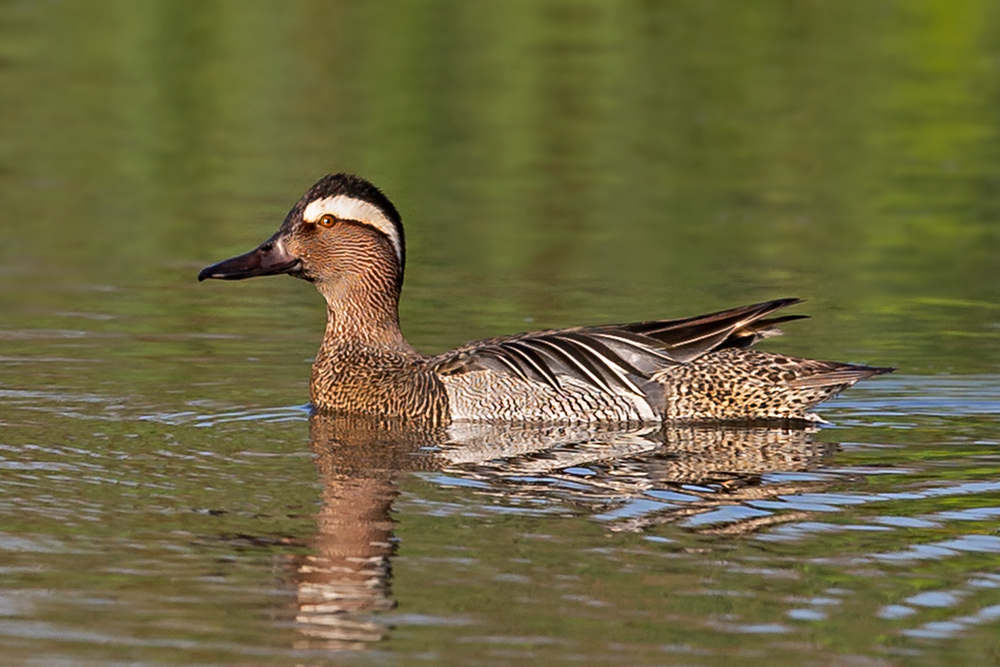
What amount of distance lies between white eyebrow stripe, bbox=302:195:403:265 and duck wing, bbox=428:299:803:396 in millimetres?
1101

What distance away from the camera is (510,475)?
7.83 metres

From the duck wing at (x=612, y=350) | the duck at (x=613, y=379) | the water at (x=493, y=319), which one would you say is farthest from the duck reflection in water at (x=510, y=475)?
the duck wing at (x=612, y=350)

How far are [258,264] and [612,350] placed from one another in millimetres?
2099

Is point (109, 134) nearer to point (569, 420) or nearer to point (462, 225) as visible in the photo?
point (462, 225)

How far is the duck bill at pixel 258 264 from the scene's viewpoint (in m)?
9.88

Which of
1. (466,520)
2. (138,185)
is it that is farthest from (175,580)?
(138,185)

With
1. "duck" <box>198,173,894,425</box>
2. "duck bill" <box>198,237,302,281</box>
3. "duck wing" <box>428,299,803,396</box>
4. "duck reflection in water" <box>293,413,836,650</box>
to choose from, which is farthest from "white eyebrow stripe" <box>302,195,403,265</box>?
"duck reflection in water" <box>293,413,836,650</box>

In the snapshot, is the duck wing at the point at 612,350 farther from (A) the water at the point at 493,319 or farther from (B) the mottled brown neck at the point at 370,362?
(A) the water at the point at 493,319

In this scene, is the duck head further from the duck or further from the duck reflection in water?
the duck reflection in water

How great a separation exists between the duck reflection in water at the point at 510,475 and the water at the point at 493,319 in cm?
3

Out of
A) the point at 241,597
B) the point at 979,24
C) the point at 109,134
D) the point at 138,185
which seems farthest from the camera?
the point at 979,24

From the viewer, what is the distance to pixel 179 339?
10875mm

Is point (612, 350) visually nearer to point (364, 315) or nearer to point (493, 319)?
point (364, 315)

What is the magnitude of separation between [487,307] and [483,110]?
8267 mm
